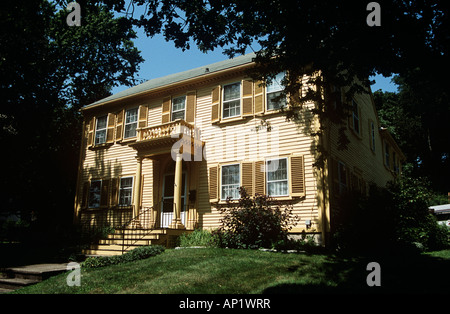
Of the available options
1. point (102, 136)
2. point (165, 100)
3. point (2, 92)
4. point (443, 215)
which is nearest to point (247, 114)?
point (165, 100)

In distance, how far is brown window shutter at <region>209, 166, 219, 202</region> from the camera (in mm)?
13516

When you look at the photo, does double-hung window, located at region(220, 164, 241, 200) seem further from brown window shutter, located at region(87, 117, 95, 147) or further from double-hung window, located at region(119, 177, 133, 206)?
brown window shutter, located at region(87, 117, 95, 147)

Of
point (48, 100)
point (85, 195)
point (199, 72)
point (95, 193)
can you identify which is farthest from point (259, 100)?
point (48, 100)

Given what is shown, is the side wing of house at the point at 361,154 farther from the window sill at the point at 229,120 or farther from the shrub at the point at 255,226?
the window sill at the point at 229,120

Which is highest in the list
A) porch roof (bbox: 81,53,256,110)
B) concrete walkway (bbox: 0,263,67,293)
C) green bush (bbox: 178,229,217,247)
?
porch roof (bbox: 81,53,256,110)

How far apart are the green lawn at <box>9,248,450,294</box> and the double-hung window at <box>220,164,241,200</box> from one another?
3.84 m

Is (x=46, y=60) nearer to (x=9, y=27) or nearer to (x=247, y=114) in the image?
(x=9, y=27)

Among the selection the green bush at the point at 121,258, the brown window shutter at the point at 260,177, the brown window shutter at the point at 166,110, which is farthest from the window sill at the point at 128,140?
the green bush at the point at 121,258

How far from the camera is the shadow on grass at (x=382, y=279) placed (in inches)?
241

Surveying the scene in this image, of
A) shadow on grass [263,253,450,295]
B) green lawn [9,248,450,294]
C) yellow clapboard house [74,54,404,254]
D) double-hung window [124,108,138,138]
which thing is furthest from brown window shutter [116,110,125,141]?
shadow on grass [263,253,450,295]

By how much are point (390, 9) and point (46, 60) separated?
832 inches

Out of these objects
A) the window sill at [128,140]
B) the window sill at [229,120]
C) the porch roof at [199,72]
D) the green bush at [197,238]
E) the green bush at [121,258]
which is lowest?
the green bush at [121,258]

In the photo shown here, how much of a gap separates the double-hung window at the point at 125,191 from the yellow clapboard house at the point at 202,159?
5 centimetres

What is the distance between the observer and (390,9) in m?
6.52
